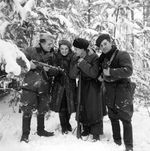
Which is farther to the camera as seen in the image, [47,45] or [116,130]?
[47,45]

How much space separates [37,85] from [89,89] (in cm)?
112

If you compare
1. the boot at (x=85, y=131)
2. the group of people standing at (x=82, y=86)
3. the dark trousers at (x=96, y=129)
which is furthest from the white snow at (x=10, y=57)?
the boot at (x=85, y=131)

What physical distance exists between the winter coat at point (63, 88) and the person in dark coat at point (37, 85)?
0.16m

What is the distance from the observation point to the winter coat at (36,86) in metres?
5.94

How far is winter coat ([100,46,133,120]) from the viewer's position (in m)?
5.25

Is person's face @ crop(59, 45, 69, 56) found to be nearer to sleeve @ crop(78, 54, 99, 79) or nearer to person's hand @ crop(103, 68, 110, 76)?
sleeve @ crop(78, 54, 99, 79)

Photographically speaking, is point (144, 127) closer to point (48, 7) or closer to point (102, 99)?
point (102, 99)

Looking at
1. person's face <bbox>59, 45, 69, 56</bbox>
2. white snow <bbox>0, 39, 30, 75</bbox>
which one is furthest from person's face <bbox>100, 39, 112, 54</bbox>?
white snow <bbox>0, 39, 30, 75</bbox>

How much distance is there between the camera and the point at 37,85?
237 inches

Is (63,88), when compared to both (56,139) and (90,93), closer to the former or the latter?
(90,93)

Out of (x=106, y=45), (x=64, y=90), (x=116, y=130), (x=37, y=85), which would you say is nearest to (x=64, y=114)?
(x=64, y=90)

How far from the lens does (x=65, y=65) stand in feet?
20.6

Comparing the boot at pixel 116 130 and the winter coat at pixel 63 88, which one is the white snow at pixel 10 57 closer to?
the winter coat at pixel 63 88

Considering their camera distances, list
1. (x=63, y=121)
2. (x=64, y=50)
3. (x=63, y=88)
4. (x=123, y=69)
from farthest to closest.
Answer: (x=63, y=121) → (x=63, y=88) → (x=64, y=50) → (x=123, y=69)
